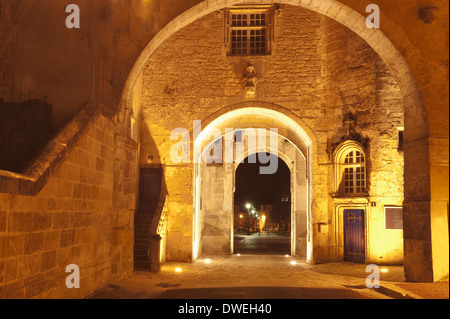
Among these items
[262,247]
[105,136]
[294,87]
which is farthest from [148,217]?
[262,247]

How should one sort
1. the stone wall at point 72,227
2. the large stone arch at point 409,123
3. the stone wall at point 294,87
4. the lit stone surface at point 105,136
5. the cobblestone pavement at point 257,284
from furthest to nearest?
the stone wall at point 294,87 → the large stone arch at point 409,123 → the cobblestone pavement at point 257,284 → the lit stone surface at point 105,136 → the stone wall at point 72,227

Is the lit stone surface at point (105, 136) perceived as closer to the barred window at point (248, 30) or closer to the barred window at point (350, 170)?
the barred window at point (350, 170)

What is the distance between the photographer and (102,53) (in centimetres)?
820

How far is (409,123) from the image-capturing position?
8359 mm

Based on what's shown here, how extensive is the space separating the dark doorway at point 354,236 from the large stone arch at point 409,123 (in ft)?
18.5

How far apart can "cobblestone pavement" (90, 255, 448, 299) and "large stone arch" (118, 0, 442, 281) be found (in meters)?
0.71

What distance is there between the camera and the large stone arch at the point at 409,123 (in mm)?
7742

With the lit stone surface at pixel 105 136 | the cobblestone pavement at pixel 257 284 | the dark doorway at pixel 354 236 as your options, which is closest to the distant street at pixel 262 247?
the dark doorway at pixel 354 236

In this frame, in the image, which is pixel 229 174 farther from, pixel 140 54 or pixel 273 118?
pixel 140 54

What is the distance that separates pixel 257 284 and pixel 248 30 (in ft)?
32.8

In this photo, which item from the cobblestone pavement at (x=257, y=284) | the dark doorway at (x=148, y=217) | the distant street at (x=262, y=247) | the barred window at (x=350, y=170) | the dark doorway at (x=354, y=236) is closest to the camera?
the cobblestone pavement at (x=257, y=284)

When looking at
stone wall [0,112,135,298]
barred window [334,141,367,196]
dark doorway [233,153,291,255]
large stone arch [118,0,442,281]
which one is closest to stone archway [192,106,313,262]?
barred window [334,141,367,196]

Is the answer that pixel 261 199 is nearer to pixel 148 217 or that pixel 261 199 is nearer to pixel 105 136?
pixel 148 217
